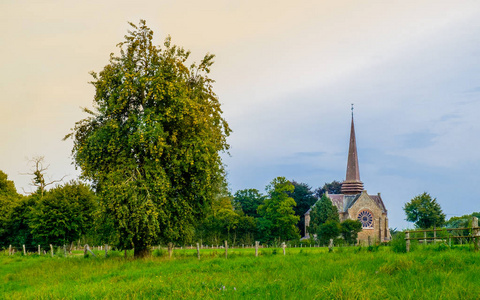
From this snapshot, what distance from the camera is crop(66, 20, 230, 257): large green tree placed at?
85.6ft

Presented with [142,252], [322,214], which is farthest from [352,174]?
[142,252]

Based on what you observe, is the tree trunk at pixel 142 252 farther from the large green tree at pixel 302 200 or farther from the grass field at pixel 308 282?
the large green tree at pixel 302 200

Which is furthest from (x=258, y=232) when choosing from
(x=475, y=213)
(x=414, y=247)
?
(x=414, y=247)

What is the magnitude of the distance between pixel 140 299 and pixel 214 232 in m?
68.1

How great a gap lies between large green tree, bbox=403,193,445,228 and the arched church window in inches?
898

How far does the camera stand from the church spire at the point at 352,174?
4195 inches

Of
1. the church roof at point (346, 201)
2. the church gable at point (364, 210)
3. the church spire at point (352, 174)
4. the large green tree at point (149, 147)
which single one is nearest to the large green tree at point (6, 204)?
the large green tree at point (149, 147)

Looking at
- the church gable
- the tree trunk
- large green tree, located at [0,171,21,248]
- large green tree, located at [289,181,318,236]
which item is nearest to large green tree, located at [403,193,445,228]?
the church gable

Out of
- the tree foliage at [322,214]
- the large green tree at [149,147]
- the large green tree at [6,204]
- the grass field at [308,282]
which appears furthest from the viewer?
the tree foliage at [322,214]

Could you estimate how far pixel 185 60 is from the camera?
29.6 m

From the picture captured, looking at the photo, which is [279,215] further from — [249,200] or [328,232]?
[249,200]

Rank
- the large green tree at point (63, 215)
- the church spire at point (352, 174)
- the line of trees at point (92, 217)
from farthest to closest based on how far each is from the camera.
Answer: the church spire at point (352, 174)
the large green tree at point (63, 215)
the line of trees at point (92, 217)

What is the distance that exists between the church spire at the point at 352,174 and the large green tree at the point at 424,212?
33.1 meters

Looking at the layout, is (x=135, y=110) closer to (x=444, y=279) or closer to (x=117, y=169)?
(x=117, y=169)
